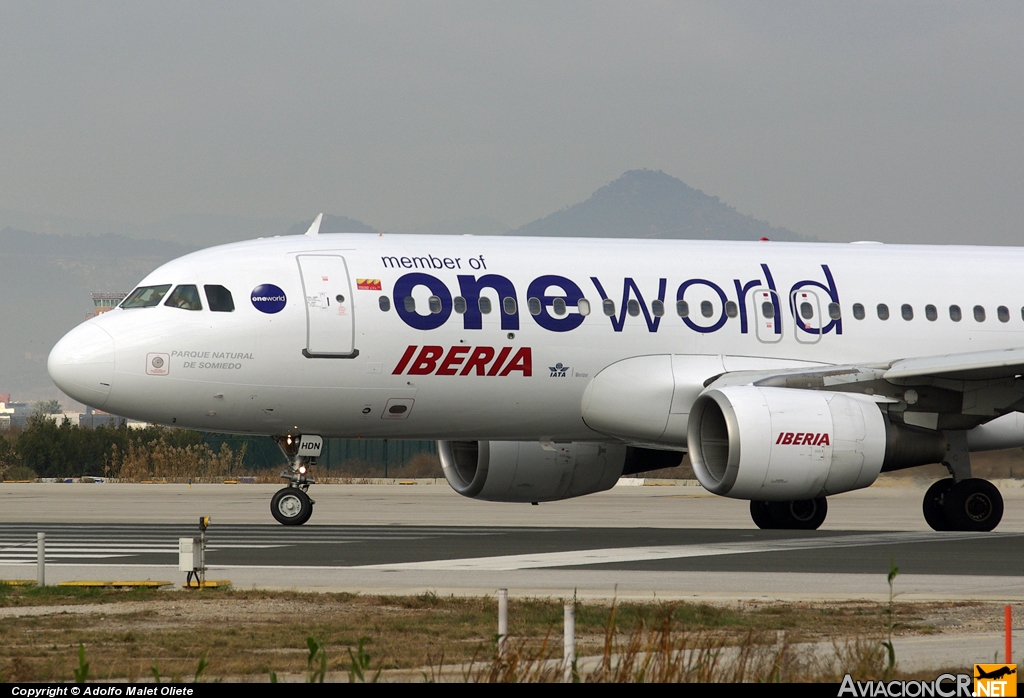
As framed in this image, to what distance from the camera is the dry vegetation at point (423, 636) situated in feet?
26.9

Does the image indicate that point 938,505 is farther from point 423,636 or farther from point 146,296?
point 423,636

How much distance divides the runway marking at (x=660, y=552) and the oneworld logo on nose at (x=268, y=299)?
18.9 ft

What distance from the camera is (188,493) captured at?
44.0m

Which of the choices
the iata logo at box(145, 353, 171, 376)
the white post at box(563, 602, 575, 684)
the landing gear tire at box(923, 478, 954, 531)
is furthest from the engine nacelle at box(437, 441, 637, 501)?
the white post at box(563, 602, 575, 684)

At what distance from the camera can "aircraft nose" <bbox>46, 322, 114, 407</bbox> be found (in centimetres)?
1994

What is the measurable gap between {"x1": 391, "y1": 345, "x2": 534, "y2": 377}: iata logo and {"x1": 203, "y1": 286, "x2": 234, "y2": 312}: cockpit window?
8.36 ft

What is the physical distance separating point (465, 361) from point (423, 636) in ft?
35.5

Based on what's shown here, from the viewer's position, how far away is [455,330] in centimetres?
2095

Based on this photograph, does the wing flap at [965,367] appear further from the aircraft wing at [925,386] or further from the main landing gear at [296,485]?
the main landing gear at [296,485]

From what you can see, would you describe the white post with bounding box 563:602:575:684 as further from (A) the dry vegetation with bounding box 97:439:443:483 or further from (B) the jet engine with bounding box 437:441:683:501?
(A) the dry vegetation with bounding box 97:439:443:483

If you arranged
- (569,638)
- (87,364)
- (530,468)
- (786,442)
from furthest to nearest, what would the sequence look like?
(530,468) < (87,364) < (786,442) < (569,638)

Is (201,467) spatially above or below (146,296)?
below

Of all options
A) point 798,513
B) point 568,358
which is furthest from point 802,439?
point 798,513

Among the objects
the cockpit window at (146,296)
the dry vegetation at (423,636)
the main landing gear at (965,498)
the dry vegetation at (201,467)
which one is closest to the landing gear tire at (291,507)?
the cockpit window at (146,296)
